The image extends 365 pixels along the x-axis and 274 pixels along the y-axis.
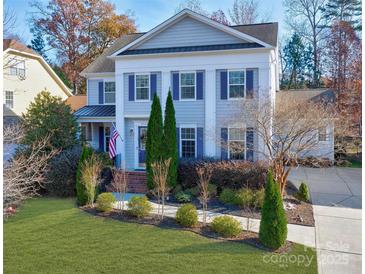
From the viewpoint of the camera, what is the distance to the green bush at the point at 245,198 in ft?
33.1

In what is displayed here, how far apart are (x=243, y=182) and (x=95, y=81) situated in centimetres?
1215

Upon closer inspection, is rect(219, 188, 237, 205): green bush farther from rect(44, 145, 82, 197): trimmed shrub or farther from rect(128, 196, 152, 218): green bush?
rect(44, 145, 82, 197): trimmed shrub

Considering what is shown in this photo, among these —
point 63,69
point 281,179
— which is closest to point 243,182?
point 281,179

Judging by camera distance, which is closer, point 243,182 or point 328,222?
point 328,222

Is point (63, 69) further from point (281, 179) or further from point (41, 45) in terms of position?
point (281, 179)

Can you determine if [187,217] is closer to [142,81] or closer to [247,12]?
[142,81]

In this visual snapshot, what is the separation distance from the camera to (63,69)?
36312 mm

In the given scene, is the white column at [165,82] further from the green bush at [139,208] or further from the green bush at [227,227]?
the green bush at [227,227]

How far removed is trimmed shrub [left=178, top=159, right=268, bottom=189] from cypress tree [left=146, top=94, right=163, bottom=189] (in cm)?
128

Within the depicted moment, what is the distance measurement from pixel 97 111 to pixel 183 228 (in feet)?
40.5

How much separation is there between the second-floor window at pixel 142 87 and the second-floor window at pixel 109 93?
10.9 ft

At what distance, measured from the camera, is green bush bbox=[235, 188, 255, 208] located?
10090 mm

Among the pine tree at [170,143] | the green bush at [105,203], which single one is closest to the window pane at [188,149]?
the pine tree at [170,143]

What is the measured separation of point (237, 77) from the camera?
14.9 metres
